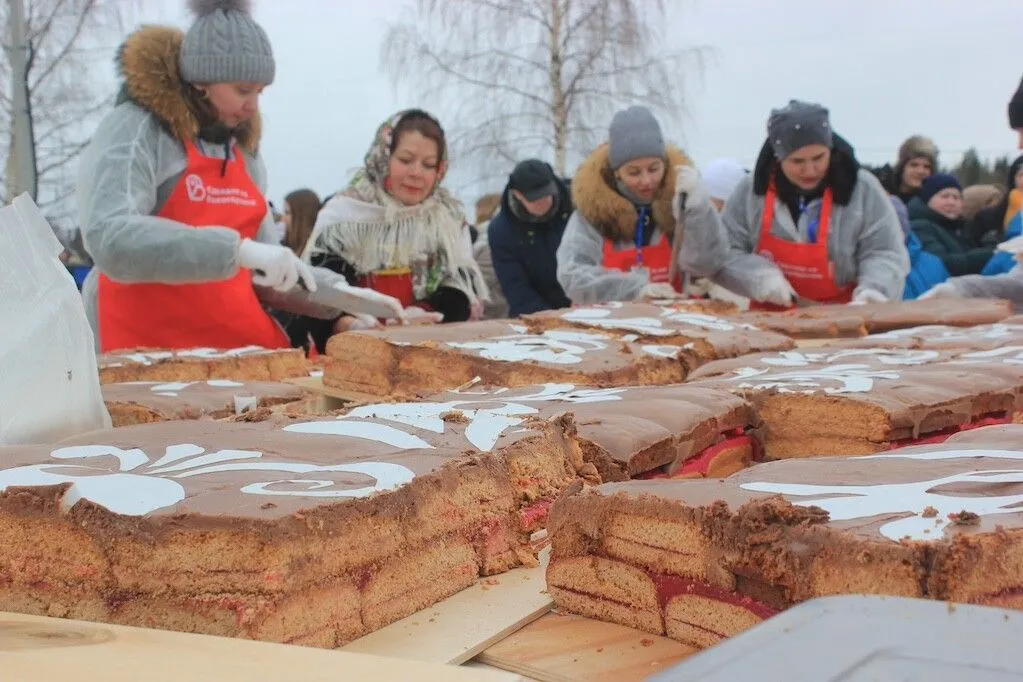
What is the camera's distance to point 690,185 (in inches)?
227

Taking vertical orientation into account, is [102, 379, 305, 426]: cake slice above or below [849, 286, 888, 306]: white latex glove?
below

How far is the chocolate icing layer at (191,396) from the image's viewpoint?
110 inches

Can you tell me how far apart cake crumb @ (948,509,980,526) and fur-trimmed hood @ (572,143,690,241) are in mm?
4742

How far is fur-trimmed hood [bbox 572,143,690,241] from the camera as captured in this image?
19.8 feet

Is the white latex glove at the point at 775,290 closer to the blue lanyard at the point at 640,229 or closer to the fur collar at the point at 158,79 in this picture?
the blue lanyard at the point at 640,229

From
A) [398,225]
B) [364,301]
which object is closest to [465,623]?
[364,301]

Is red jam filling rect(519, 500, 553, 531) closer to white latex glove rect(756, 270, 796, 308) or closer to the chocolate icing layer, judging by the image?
the chocolate icing layer

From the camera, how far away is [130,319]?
170 inches

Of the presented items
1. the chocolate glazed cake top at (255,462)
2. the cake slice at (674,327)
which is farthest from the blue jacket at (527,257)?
the chocolate glazed cake top at (255,462)

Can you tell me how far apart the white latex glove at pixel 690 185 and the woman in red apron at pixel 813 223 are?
0.36 meters

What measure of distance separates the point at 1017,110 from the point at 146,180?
470cm

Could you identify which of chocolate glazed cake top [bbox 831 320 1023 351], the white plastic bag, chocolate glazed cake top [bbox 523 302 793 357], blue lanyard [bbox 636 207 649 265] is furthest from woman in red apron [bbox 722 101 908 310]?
the white plastic bag

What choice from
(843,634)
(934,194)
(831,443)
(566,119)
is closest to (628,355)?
(831,443)

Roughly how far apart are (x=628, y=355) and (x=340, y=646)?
7.14ft
